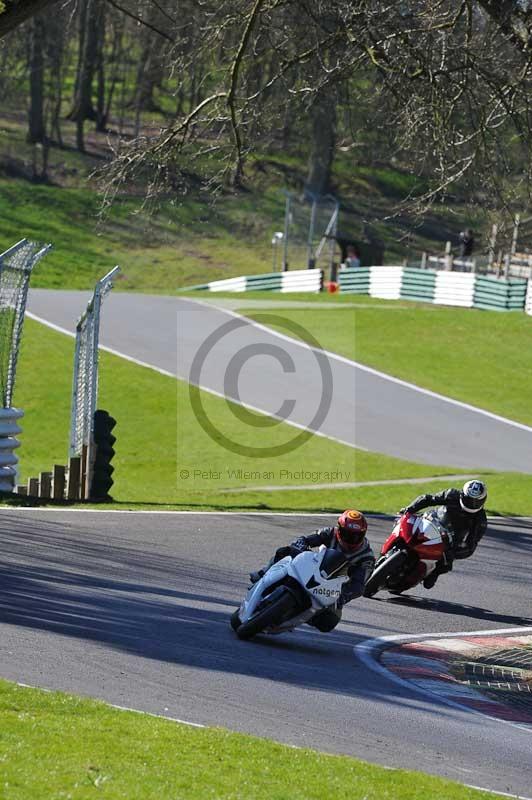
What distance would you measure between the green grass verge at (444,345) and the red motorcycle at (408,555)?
15012mm

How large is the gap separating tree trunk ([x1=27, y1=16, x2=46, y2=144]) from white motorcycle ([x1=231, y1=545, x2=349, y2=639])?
48.7 m

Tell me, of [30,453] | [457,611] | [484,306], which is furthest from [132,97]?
[457,611]

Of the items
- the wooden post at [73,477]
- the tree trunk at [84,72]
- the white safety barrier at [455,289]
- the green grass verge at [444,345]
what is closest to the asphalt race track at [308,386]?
the green grass verge at [444,345]

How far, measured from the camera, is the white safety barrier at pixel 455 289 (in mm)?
39188

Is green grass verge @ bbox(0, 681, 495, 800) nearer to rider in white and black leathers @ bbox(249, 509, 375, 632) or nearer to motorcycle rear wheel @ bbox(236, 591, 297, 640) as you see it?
motorcycle rear wheel @ bbox(236, 591, 297, 640)

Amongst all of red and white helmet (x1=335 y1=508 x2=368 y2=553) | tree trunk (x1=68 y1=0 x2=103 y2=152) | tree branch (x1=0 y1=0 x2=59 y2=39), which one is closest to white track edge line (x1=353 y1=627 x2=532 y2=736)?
red and white helmet (x1=335 y1=508 x2=368 y2=553)

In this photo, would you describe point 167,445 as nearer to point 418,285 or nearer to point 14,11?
point 14,11

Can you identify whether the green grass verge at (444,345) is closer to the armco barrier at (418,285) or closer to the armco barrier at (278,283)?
the armco barrier at (418,285)

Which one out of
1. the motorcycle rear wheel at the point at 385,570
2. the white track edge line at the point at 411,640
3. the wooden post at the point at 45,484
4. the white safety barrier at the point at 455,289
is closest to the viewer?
the white track edge line at the point at 411,640

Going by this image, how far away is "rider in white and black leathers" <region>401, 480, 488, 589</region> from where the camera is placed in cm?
1338

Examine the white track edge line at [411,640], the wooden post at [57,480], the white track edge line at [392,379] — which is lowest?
the white track edge line at [411,640]

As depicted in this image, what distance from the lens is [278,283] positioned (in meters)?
44.3

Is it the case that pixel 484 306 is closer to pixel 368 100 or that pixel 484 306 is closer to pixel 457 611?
pixel 368 100

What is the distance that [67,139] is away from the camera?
6209 cm
